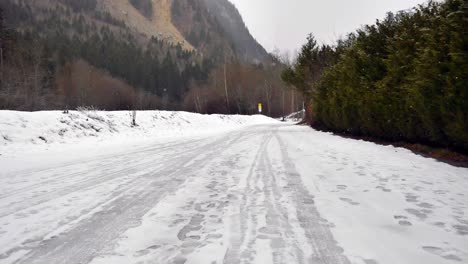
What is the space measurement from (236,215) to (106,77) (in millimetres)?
64021

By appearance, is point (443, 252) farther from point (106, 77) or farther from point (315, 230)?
point (106, 77)

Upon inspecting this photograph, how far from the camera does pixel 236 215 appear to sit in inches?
135

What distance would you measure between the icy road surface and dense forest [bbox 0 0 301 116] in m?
17.6

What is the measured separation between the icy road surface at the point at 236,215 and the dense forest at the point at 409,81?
72.8 inches

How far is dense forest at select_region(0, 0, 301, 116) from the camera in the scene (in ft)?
119

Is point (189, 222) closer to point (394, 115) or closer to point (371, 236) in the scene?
point (371, 236)

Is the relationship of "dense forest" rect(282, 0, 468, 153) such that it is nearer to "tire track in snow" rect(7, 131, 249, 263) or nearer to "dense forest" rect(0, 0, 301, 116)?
"tire track in snow" rect(7, 131, 249, 263)

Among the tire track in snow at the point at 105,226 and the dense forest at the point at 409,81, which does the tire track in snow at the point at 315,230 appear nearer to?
the tire track in snow at the point at 105,226

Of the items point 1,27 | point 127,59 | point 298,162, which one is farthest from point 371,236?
point 127,59

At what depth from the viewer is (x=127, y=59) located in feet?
263

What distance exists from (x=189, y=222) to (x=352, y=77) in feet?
41.1

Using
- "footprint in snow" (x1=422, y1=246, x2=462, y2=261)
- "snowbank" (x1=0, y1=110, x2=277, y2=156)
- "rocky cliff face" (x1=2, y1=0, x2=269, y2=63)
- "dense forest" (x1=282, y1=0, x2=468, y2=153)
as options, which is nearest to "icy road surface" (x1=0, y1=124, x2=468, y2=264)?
"footprint in snow" (x1=422, y1=246, x2=462, y2=261)

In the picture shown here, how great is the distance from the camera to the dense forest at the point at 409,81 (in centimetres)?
670

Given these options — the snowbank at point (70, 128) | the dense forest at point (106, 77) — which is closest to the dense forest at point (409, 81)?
the snowbank at point (70, 128)
